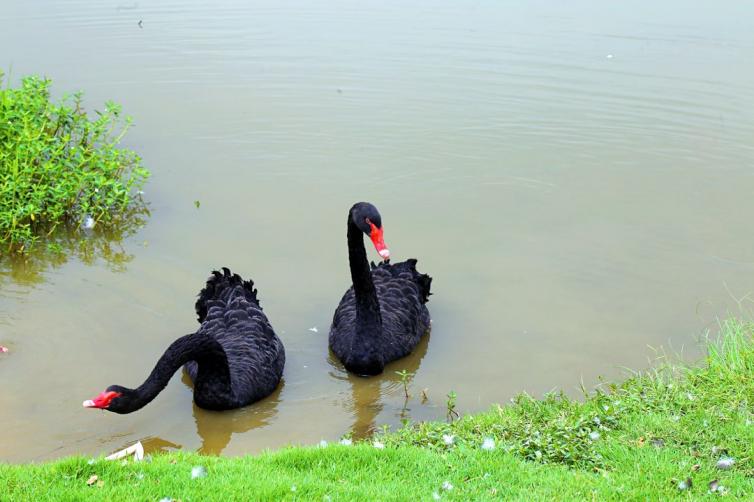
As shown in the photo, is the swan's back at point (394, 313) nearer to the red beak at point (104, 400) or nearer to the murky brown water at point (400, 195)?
the murky brown water at point (400, 195)

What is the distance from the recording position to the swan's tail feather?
7.16m

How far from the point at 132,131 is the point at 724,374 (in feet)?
25.7

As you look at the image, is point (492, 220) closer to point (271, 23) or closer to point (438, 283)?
point (438, 283)

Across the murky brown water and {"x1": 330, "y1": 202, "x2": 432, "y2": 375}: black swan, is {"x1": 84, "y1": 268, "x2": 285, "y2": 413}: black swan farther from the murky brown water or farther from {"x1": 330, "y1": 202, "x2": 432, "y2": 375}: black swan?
{"x1": 330, "y1": 202, "x2": 432, "y2": 375}: black swan

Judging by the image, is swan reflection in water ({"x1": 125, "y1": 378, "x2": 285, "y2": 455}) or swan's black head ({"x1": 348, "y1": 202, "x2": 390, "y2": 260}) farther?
swan's black head ({"x1": 348, "y1": 202, "x2": 390, "y2": 260})

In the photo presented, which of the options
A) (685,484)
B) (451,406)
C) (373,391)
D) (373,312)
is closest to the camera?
(685,484)

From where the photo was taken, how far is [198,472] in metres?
4.29

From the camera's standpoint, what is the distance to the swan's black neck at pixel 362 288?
6.74m

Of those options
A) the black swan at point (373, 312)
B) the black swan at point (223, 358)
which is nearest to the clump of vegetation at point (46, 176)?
the black swan at point (223, 358)

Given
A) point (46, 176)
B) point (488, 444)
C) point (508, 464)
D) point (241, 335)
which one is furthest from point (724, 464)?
point (46, 176)

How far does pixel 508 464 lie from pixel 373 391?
2154mm

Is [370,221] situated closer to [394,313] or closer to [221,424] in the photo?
[394,313]

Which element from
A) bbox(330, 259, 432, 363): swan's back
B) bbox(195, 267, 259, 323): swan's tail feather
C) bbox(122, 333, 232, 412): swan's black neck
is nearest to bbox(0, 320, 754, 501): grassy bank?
bbox(122, 333, 232, 412): swan's black neck

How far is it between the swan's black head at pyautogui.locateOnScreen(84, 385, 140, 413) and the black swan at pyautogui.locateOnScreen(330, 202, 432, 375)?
173cm
